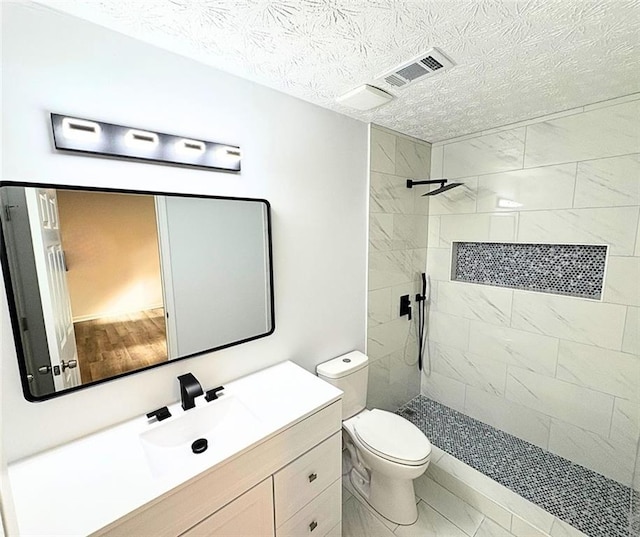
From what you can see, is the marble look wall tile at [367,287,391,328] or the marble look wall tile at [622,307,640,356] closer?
the marble look wall tile at [622,307,640,356]

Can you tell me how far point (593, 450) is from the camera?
73.4 inches

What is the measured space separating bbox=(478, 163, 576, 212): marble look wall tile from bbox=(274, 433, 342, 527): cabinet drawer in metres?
1.92

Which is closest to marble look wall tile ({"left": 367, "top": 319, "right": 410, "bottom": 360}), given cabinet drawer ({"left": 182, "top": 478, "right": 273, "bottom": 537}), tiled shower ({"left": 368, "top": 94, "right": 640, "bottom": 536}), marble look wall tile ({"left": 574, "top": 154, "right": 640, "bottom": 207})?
tiled shower ({"left": 368, "top": 94, "right": 640, "bottom": 536})

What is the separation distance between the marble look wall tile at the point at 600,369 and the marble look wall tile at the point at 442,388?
2.50ft

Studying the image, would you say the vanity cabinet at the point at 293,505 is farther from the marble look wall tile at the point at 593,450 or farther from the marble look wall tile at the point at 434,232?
the marble look wall tile at the point at 434,232

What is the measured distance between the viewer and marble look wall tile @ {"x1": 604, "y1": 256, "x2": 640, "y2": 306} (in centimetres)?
164

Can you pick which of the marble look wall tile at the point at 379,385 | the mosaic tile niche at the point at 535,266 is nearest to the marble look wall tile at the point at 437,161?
the mosaic tile niche at the point at 535,266

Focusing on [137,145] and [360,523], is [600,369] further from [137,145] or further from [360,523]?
[137,145]

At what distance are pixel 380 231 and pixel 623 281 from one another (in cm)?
144

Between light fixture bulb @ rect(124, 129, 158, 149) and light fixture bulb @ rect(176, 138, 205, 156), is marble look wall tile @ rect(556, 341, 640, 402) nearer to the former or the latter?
light fixture bulb @ rect(176, 138, 205, 156)

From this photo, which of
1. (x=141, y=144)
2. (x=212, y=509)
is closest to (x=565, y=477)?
(x=212, y=509)

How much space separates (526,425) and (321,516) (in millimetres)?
1681

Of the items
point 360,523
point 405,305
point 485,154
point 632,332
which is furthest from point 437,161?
point 360,523

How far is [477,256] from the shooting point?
92.9 inches
